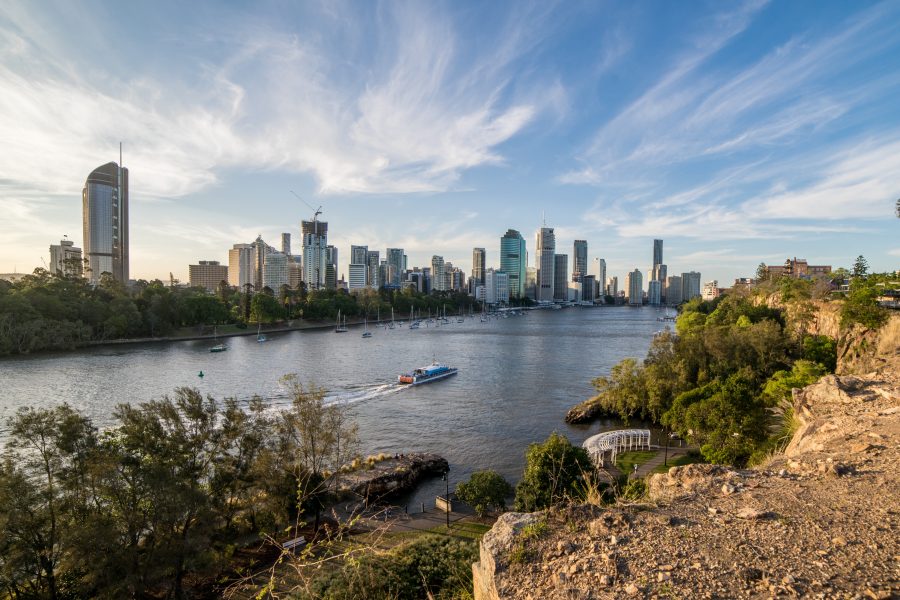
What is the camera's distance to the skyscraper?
447 feet

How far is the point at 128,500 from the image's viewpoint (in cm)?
1095

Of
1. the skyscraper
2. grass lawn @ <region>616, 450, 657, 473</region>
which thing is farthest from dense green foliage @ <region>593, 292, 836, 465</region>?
the skyscraper

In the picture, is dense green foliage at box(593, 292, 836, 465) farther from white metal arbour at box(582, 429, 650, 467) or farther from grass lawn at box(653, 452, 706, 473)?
white metal arbour at box(582, 429, 650, 467)

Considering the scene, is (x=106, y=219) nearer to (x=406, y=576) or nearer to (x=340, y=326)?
(x=340, y=326)

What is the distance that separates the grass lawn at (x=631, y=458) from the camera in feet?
64.1

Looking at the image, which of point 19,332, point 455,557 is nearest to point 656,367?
point 455,557

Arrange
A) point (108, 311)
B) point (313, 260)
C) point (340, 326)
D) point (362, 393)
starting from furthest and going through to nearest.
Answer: point (313, 260) < point (340, 326) < point (108, 311) < point (362, 393)

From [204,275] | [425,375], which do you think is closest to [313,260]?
[204,275]

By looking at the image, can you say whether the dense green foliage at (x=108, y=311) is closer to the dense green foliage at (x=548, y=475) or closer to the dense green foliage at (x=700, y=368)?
the dense green foliage at (x=548, y=475)

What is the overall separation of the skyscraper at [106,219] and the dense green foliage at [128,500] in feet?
492

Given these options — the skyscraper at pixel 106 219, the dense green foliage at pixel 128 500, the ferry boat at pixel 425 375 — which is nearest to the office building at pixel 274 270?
the skyscraper at pixel 106 219

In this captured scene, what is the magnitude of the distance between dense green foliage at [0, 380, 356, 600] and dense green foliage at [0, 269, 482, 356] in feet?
156

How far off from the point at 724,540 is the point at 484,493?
11639 mm

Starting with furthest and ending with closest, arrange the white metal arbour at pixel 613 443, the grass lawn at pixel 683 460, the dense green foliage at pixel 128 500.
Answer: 1. the white metal arbour at pixel 613 443
2. the grass lawn at pixel 683 460
3. the dense green foliage at pixel 128 500
